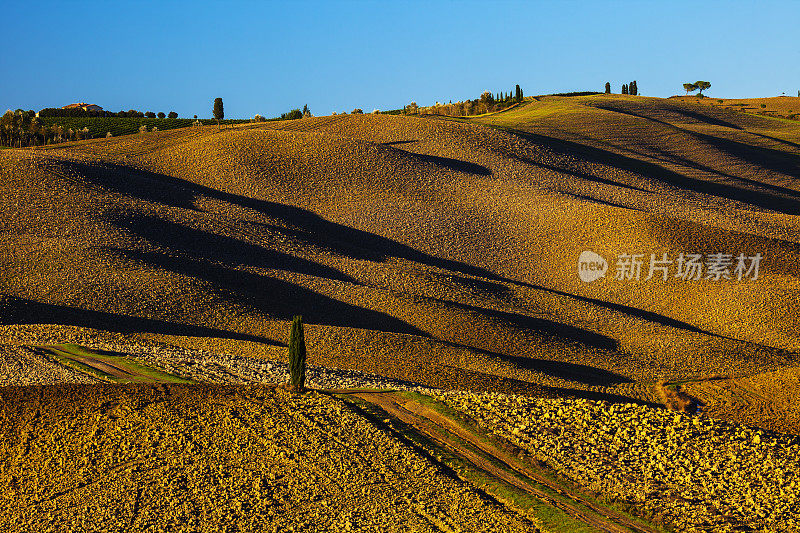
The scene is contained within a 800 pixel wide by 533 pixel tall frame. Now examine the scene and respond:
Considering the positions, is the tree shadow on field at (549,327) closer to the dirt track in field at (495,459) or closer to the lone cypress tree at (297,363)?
the dirt track in field at (495,459)

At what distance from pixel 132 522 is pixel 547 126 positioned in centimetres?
6469

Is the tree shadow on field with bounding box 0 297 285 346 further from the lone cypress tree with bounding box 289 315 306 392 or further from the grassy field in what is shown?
the lone cypress tree with bounding box 289 315 306 392

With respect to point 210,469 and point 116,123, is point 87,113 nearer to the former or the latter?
point 116,123

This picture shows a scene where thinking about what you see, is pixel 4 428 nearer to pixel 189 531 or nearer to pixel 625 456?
pixel 189 531

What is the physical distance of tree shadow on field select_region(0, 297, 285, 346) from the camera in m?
25.6

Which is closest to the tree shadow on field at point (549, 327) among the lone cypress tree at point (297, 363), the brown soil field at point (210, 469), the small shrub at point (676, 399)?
the small shrub at point (676, 399)

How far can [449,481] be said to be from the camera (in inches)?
569

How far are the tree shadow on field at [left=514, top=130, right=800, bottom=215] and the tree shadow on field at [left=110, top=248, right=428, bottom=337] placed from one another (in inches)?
1167

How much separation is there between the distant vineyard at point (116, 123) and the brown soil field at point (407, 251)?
23303 mm

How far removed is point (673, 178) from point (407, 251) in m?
30.4

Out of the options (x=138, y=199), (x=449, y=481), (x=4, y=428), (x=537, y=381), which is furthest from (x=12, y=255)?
(x=449, y=481)

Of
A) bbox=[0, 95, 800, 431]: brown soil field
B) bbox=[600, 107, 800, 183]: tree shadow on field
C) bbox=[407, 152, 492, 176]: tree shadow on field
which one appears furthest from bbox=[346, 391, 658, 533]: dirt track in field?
bbox=[600, 107, 800, 183]: tree shadow on field

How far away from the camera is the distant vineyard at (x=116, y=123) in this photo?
80.8 meters

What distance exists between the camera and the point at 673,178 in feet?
197
